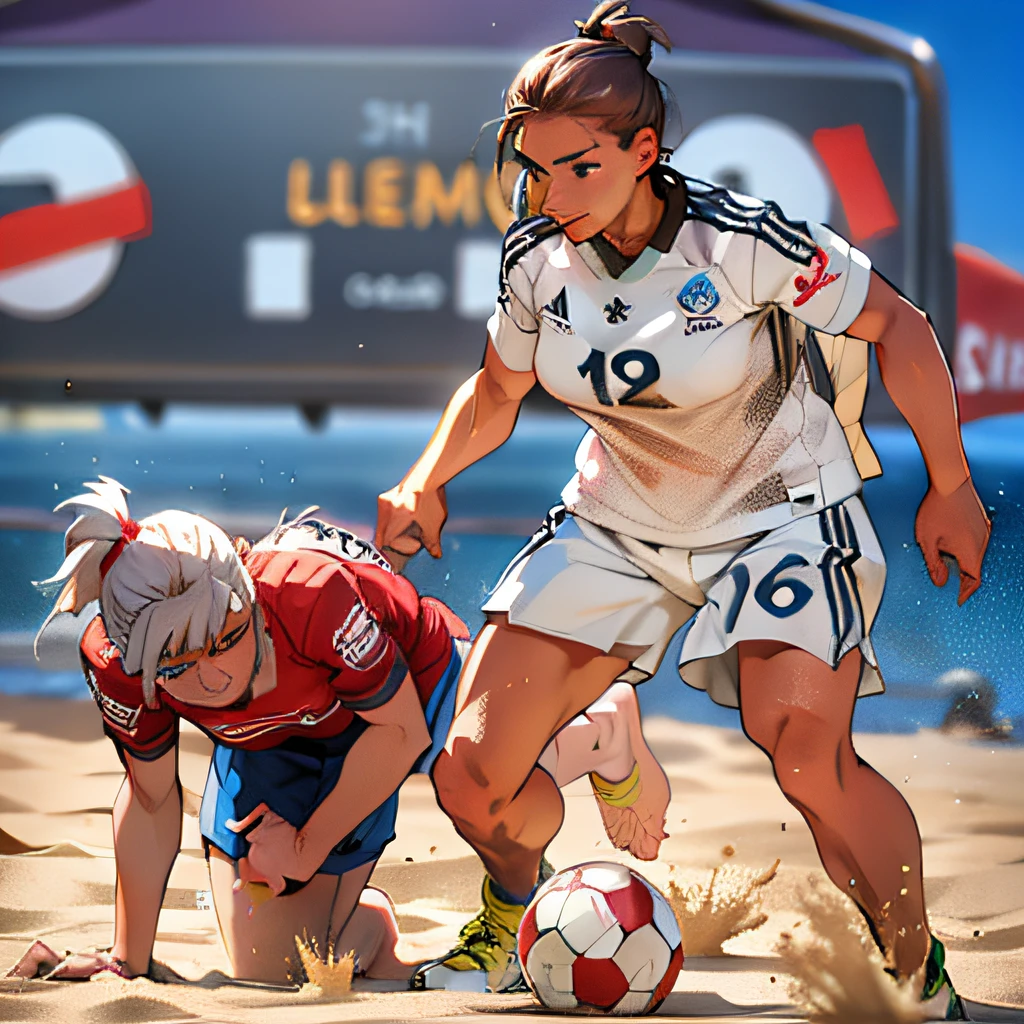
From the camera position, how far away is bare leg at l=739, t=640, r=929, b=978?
7.52ft

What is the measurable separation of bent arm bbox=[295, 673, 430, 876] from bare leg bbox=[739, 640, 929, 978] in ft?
2.00

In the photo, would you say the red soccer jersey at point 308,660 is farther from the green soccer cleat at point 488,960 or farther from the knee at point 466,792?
the green soccer cleat at point 488,960

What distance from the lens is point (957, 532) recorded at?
8.08ft

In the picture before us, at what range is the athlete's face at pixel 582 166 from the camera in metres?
2.41

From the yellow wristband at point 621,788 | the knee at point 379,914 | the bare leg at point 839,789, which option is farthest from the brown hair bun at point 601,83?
the knee at point 379,914

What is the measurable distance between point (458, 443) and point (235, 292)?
2.97 ft

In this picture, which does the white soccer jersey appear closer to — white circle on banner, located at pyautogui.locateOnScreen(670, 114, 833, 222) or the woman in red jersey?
the woman in red jersey

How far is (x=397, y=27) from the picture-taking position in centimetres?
329

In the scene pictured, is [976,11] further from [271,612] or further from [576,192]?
[271,612]

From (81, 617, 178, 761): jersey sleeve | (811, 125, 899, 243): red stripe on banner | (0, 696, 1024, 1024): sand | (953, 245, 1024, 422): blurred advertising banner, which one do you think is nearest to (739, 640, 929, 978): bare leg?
(0, 696, 1024, 1024): sand

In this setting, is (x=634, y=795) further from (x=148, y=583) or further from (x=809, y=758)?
(x=148, y=583)

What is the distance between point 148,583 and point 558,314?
82cm

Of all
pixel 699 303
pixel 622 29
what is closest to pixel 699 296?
pixel 699 303

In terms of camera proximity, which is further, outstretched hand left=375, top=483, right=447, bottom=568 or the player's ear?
outstretched hand left=375, top=483, right=447, bottom=568
